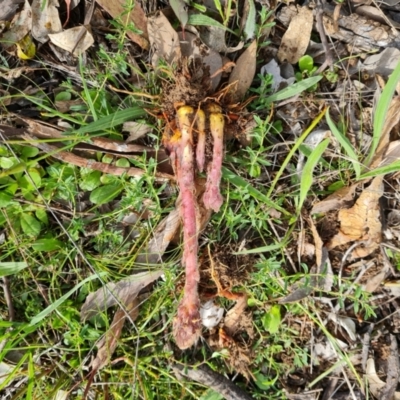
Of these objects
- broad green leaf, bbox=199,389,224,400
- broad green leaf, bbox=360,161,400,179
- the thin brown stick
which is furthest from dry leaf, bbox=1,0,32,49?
broad green leaf, bbox=199,389,224,400

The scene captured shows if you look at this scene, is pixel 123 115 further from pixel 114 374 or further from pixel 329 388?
pixel 329 388

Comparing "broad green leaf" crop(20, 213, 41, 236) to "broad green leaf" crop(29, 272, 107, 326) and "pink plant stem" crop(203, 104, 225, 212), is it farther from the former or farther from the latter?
"pink plant stem" crop(203, 104, 225, 212)

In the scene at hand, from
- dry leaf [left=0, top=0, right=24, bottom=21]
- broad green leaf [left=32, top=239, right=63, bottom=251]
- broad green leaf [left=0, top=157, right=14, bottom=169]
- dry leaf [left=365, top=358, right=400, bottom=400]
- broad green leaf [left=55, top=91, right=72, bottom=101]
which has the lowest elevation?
dry leaf [left=365, top=358, right=400, bottom=400]

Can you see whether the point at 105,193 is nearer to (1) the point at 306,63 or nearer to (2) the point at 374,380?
(1) the point at 306,63

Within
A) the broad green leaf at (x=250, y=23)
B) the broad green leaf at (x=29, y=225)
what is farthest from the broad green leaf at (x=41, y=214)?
the broad green leaf at (x=250, y=23)

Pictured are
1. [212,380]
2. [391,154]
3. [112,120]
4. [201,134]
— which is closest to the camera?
[201,134]

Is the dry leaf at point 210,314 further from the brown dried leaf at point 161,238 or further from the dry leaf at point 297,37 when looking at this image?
the dry leaf at point 297,37

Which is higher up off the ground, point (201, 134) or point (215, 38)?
point (215, 38)

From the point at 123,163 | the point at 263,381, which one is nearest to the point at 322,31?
the point at 123,163
